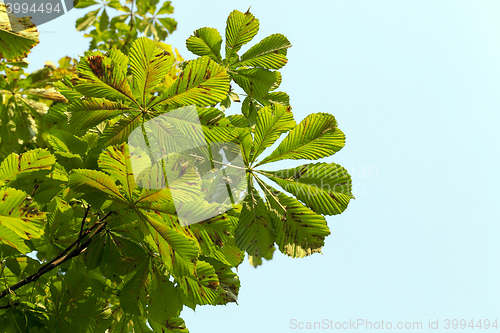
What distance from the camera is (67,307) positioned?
150 centimetres

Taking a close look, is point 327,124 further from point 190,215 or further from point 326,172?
point 190,215

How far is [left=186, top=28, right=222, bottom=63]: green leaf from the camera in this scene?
166 centimetres

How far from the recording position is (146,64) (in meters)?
1.17

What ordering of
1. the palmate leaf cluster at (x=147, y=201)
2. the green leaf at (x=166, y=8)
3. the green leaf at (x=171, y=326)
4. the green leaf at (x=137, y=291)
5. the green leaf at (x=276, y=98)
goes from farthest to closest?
1. the green leaf at (x=166, y=8)
2. the green leaf at (x=276, y=98)
3. the green leaf at (x=171, y=326)
4. the green leaf at (x=137, y=291)
5. the palmate leaf cluster at (x=147, y=201)

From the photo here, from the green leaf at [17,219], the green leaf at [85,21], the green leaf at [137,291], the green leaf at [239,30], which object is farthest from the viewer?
the green leaf at [85,21]

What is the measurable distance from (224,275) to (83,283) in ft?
2.19

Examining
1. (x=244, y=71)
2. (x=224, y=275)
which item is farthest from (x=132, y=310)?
(x=244, y=71)

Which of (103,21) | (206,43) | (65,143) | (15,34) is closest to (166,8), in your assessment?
(103,21)

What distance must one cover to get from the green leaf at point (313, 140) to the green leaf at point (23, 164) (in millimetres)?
822

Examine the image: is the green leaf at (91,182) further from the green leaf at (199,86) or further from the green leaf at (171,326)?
the green leaf at (171,326)

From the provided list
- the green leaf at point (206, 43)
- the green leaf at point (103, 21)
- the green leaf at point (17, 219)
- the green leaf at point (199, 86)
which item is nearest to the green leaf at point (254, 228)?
the green leaf at point (199, 86)

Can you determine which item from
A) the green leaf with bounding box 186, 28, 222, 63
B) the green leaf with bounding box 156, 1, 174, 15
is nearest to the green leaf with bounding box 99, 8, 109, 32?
the green leaf with bounding box 156, 1, 174, 15

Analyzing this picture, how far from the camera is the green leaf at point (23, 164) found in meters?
1.11

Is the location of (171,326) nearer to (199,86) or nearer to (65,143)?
(65,143)
